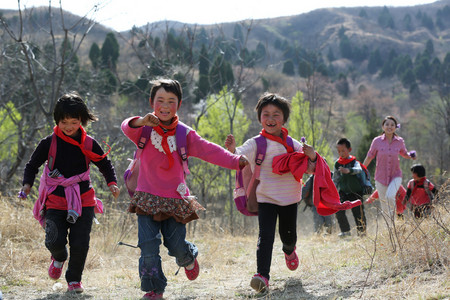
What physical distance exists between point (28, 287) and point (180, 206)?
1.75 meters

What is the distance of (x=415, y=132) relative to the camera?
1740 inches

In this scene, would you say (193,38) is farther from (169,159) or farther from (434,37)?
(434,37)

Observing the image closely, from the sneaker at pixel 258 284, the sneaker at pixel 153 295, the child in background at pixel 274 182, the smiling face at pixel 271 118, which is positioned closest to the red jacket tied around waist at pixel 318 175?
the child in background at pixel 274 182

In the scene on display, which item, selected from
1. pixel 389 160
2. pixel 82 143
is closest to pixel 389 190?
pixel 389 160

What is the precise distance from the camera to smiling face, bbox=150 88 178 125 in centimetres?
395

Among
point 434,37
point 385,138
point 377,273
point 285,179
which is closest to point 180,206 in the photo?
point 285,179

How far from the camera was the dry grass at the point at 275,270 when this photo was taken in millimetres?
3773

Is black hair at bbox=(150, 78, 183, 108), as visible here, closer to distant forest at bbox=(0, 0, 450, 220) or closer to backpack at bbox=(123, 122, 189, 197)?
backpack at bbox=(123, 122, 189, 197)

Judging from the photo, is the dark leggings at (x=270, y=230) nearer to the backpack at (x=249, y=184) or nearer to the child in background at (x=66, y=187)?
the backpack at (x=249, y=184)

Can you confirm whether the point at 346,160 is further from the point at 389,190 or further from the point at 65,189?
the point at 65,189

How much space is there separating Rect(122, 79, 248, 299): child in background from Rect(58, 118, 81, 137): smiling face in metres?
0.53

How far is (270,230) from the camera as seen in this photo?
13.7ft

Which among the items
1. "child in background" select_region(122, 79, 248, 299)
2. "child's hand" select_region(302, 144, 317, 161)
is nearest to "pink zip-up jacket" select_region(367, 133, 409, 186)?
"child's hand" select_region(302, 144, 317, 161)

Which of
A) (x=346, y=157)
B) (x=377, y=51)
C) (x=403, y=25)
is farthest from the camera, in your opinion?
(x=403, y=25)
